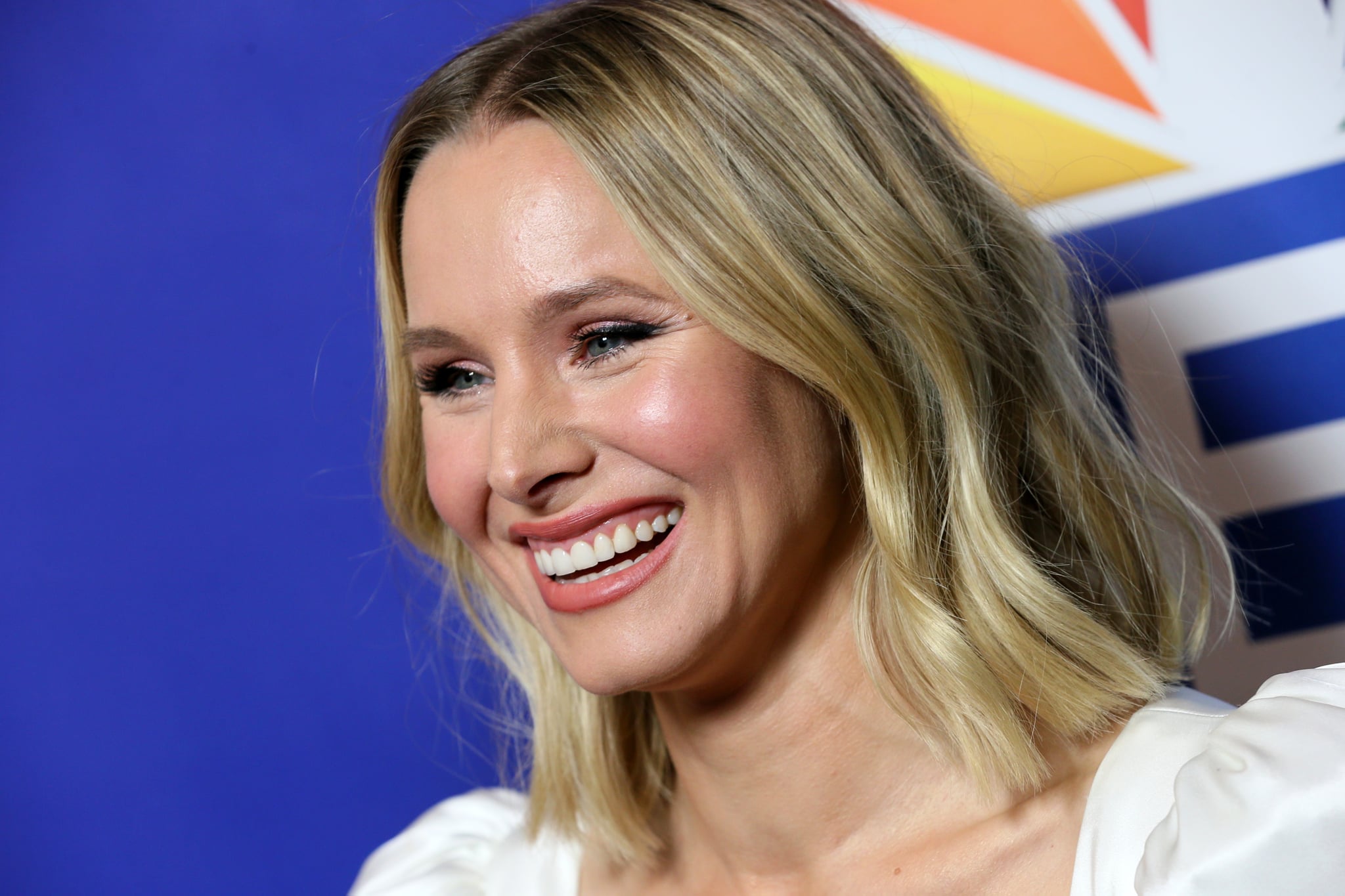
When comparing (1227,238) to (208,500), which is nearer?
(1227,238)

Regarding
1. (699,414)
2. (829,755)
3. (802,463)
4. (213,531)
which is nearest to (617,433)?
(699,414)

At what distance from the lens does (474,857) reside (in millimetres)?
1840

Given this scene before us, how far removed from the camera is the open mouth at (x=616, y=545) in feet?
4.27

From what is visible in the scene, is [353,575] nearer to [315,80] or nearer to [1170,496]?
[315,80]

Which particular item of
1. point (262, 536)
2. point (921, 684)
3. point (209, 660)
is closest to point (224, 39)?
point (262, 536)

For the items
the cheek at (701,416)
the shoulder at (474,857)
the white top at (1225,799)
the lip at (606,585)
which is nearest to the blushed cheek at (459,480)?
the lip at (606,585)

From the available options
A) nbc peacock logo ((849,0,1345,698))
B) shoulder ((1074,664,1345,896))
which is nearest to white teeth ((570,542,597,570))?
shoulder ((1074,664,1345,896))

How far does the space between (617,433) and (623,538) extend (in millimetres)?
118

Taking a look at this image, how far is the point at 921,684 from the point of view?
1350 mm

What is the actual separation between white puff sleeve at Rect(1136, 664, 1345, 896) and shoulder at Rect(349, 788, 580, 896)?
0.87 m

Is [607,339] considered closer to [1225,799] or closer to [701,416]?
[701,416]

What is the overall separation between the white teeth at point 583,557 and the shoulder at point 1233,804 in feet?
1.87

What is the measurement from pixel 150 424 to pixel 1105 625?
166cm

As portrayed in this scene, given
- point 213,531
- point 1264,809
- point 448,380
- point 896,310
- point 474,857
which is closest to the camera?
point 1264,809
